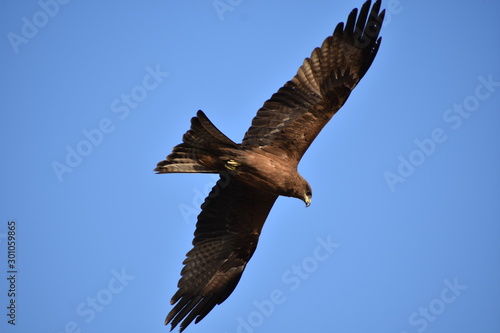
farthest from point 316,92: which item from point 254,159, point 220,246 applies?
point 220,246

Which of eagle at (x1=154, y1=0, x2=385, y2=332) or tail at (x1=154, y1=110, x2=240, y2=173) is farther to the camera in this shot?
eagle at (x1=154, y1=0, x2=385, y2=332)

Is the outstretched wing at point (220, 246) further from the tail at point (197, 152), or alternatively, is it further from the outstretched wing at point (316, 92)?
the outstretched wing at point (316, 92)

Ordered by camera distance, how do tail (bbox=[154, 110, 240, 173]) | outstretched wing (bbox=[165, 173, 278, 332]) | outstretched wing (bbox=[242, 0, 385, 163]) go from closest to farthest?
1. tail (bbox=[154, 110, 240, 173])
2. outstretched wing (bbox=[242, 0, 385, 163])
3. outstretched wing (bbox=[165, 173, 278, 332])

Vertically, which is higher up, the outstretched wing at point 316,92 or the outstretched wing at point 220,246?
the outstretched wing at point 316,92

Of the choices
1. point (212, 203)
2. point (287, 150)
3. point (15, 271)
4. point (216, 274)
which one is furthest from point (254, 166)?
point (15, 271)

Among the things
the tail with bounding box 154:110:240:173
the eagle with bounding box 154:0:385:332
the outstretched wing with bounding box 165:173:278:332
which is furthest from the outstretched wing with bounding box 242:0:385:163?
the outstretched wing with bounding box 165:173:278:332

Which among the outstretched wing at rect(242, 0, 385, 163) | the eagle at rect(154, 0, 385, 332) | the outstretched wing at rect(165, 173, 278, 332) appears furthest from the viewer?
A: the outstretched wing at rect(165, 173, 278, 332)

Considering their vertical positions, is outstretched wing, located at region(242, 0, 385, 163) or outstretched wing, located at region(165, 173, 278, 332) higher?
outstretched wing, located at region(242, 0, 385, 163)

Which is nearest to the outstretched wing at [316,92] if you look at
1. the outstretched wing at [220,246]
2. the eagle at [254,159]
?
the eagle at [254,159]

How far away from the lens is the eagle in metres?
9.58

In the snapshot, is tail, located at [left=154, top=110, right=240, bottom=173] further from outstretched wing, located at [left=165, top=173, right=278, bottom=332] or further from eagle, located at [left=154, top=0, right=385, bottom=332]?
outstretched wing, located at [left=165, top=173, right=278, bottom=332]

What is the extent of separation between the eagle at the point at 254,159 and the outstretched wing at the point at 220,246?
0.01 m

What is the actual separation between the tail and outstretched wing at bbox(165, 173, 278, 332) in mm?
690

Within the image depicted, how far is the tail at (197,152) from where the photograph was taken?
934 cm
